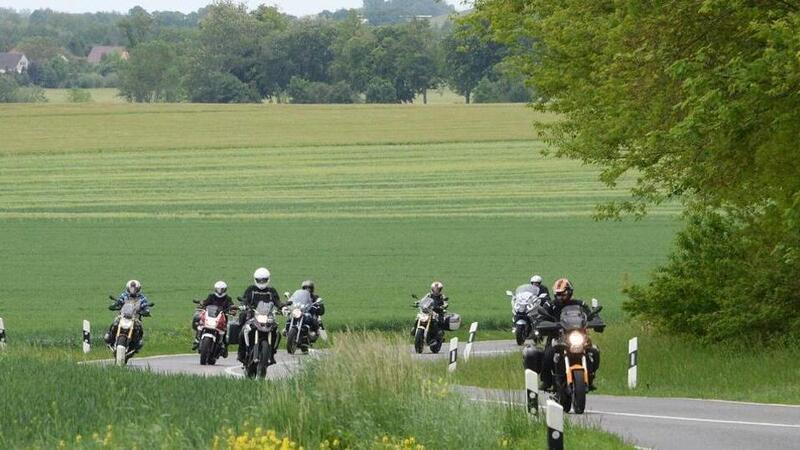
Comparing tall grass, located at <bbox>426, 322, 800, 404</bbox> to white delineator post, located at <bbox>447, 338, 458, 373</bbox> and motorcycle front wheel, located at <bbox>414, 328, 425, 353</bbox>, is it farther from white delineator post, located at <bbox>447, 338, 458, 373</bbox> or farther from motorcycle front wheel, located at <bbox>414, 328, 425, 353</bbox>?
motorcycle front wheel, located at <bbox>414, 328, 425, 353</bbox>

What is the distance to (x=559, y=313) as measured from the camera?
64.0ft

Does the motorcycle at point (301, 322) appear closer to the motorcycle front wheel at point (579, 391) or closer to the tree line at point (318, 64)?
the motorcycle front wheel at point (579, 391)

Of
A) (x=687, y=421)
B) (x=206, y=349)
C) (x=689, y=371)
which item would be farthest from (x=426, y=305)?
(x=687, y=421)

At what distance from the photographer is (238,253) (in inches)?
2331

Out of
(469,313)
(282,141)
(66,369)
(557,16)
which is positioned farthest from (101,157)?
(66,369)

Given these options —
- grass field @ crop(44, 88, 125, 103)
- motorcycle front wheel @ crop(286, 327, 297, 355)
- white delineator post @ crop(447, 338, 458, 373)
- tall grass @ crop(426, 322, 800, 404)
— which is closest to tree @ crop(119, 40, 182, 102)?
grass field @ crop(44, 88, 125, 103)

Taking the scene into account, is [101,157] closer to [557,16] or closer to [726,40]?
[557,16]

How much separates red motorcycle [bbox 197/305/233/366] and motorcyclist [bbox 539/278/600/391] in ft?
39.8

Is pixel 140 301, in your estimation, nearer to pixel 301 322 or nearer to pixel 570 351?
pixel 301 322

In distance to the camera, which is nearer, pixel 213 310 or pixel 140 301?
pixel 213 310

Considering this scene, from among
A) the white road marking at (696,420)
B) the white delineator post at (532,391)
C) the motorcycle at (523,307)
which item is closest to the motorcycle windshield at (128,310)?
the motorcycle at (523,307)

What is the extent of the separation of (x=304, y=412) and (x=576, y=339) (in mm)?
4897

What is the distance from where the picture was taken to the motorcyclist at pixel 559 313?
1931 cm

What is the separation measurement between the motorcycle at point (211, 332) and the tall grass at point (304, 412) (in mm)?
12677
